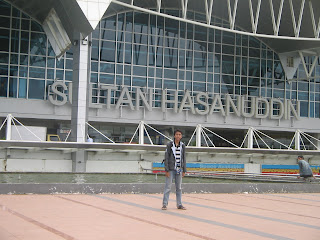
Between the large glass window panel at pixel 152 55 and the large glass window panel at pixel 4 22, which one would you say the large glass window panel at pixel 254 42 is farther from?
the large glass window panel at pixel 4 22

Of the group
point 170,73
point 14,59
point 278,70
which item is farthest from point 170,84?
point 14,59

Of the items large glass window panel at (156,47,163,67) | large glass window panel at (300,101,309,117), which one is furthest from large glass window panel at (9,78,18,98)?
large glass window panel at (300,101,309,117)

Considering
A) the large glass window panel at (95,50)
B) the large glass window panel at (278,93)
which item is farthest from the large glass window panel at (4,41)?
the large glass window panel at (278,93)

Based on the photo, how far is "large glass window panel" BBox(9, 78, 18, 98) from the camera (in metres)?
45.2

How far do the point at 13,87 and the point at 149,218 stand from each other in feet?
122

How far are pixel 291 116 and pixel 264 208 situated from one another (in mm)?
43500

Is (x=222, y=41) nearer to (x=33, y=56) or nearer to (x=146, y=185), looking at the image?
(x=33, y=56)

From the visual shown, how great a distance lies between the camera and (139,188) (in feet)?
53.3

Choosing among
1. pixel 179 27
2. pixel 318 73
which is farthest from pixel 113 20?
pixel 318 73

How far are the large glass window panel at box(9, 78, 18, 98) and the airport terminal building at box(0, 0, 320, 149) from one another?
8 cm

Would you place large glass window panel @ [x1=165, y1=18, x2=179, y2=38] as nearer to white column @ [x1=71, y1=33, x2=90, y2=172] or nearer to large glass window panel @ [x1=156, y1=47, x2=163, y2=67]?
large glass window panel @ [x1=156, y1=47, x2=163, y2=67]

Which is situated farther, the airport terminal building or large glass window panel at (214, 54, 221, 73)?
large glass window panel at (214, 54, 221, 73)

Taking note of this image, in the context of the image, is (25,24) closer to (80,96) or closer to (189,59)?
(80,96)

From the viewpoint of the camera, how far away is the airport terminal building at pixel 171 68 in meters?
45.4
